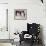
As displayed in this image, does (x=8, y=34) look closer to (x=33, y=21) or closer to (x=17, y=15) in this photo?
(x=17, y=15)

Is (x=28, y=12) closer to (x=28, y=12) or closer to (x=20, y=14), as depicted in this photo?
(x=28, y=12)

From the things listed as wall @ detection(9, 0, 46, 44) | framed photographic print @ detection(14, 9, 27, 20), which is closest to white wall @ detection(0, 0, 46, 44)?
wall @ detection(9, 0, 46, 44)

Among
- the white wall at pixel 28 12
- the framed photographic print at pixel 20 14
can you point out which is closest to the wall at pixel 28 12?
the white wall at pixel 28 12

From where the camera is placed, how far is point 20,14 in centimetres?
486

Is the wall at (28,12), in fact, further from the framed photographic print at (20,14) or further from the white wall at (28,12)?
the framed photographic print at (20,14)

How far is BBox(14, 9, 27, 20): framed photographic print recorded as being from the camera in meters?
4.85

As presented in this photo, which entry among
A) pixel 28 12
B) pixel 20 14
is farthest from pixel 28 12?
pixel 20 14

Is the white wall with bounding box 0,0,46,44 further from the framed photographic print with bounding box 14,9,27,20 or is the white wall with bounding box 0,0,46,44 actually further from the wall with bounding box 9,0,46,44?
the framed photographic print with bounding box 14,9,27,20

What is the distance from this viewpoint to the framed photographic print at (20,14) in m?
4.85

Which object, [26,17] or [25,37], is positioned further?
[26,17]

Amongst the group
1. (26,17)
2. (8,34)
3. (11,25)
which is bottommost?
(8,34)

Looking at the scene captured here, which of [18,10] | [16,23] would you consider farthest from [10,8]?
[16,23]

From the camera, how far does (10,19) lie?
489 centimetres

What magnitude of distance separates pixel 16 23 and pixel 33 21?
2.39 ft
